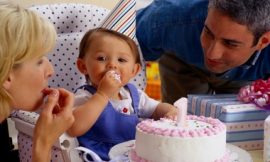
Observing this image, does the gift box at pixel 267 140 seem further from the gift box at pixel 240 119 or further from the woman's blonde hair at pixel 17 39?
the woman's blonde hair at pixel 17 39

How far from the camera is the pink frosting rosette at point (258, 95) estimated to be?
48.9 inches

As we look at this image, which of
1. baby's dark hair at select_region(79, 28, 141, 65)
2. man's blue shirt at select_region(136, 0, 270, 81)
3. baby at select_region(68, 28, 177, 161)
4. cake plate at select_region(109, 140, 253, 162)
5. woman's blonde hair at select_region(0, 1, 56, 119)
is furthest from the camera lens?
man's blue shirt at select_region(136, 0, 270, 81)

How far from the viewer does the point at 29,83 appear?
975mm

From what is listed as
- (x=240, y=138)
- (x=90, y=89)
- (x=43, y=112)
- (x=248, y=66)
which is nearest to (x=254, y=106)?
(x=240, y=138)

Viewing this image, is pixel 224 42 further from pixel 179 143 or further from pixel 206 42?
pixel 179 143

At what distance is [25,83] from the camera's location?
0.97m

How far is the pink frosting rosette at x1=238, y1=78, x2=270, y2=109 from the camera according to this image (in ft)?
4.08

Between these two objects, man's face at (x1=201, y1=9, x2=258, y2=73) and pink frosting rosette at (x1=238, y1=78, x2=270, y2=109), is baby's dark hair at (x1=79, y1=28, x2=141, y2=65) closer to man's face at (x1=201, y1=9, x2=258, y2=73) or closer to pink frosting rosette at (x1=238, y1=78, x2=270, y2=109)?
man's face at (x1=201, y1=9, x2=258, y2=73)

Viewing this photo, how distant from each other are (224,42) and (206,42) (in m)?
0.06

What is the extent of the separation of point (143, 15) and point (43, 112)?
786mm

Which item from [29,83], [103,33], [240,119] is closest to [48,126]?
[29,83]

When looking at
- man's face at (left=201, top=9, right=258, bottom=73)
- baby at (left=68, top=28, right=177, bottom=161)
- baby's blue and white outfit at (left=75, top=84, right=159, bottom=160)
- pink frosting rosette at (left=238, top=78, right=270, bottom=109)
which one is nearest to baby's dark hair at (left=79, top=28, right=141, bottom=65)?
baby at (left=68, top=28, right=177, bottom=161)

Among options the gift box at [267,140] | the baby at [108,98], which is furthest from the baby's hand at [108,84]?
the gift box at [267,140]

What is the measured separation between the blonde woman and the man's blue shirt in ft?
2.06
